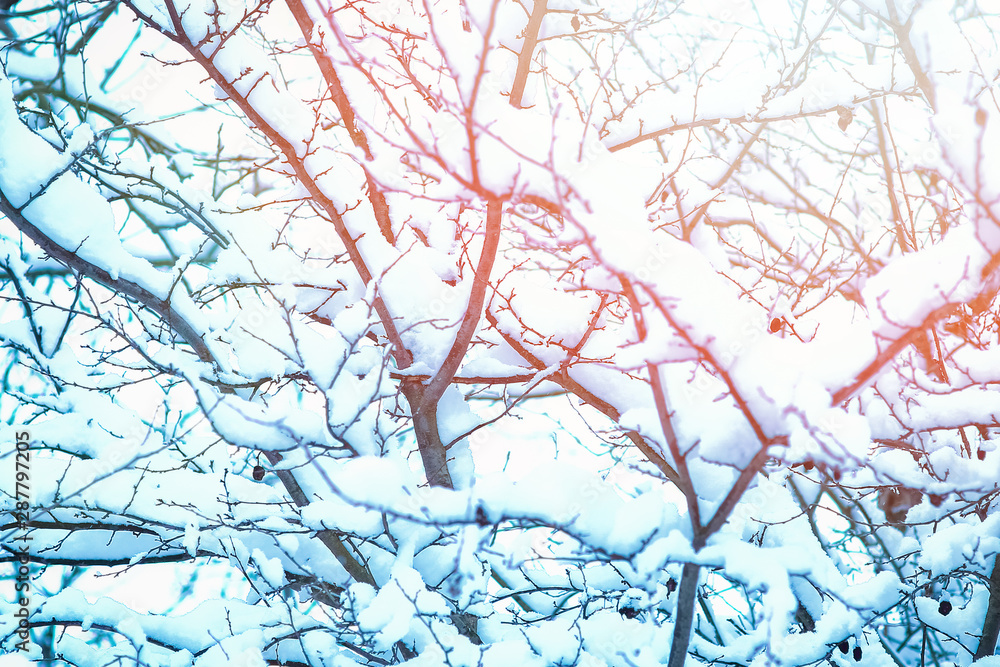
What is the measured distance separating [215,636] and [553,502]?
145 cm

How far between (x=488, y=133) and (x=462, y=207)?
125 centimetres

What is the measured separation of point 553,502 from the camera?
1.51 meters

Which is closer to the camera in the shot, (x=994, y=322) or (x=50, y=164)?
(x=50, y=164)

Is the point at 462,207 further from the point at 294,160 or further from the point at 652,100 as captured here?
the point at 652,100

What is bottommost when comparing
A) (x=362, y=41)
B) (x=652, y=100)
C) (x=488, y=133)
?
(x=488, y=133)

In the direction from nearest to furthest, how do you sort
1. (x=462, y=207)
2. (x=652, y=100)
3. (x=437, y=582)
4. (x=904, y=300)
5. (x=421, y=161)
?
(x=904, y=300) < (x=421, y=161) < (x=437, y=582) < (x=462, y=207) < (x=652, y=100)

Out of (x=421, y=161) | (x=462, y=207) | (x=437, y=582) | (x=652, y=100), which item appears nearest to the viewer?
(x=421, y=161)

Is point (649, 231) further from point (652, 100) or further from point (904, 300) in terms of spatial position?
point (652, 100)

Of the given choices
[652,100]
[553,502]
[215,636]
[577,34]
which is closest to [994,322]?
[652,100]

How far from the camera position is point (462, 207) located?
2568 millimetres

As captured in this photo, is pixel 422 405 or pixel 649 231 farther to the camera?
pixel 422 405

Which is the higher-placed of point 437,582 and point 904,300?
point 904,300

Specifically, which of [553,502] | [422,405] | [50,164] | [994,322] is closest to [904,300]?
[553,502]

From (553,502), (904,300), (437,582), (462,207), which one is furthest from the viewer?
(462,207)
